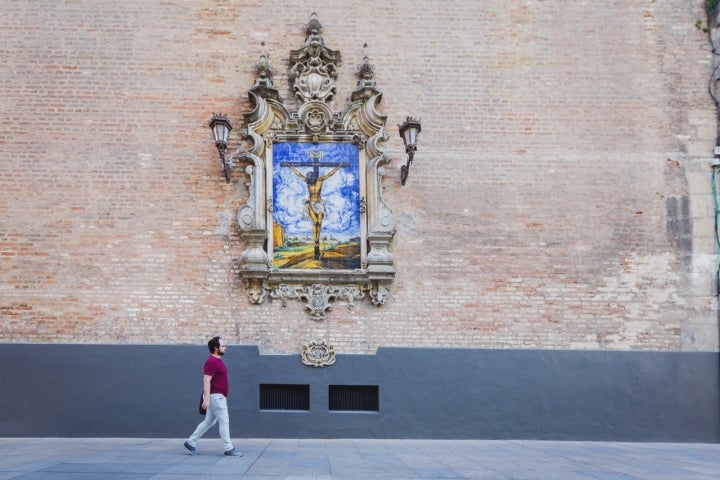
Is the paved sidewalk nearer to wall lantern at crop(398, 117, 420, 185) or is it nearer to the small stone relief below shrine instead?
the small stone relief below shrine

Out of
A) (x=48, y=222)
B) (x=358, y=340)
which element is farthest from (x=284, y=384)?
(x=48, y=222)

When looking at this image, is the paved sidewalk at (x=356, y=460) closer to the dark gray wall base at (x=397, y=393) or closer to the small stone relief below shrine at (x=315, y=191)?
the dark gray wall base at (x=397, y=393)

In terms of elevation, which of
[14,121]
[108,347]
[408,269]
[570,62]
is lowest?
[108,347]

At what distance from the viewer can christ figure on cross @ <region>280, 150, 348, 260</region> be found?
1041 cm

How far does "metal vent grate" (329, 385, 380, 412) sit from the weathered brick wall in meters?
0.66

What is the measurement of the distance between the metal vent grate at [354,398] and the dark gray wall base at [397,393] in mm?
132

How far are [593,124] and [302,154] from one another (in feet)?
15.7

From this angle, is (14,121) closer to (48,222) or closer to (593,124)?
(48,222)

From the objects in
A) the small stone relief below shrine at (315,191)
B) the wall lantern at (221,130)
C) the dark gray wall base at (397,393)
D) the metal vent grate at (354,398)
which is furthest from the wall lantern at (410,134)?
the metal vent grate at (354,398)

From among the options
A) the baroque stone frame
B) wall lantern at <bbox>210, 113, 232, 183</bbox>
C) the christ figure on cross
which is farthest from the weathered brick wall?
the christ figure on cross

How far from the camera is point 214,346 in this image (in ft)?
25.8

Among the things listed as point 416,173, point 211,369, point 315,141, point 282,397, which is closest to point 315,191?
point 315,141

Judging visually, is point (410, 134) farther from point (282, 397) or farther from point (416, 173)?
point (282, 397)

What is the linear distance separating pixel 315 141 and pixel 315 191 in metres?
0.81
